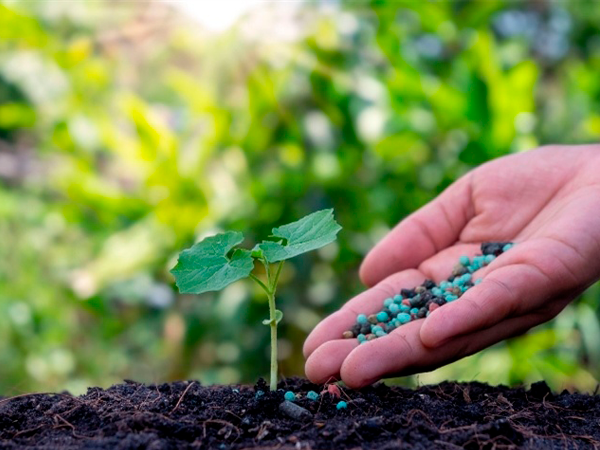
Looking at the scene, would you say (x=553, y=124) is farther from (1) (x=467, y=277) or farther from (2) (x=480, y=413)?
(2) (x=480, y=413)

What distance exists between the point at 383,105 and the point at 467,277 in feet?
5.09

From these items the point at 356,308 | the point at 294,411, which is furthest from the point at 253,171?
the point at 294,411

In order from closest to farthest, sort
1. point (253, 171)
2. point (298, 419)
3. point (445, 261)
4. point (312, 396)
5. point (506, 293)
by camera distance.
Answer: point (298, 419) < point (312, 396) < point (506, 293) < point (445, 261) < point (253, 171)

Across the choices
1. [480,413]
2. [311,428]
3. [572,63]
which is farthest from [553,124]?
[311,428]

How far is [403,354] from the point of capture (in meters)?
1.13

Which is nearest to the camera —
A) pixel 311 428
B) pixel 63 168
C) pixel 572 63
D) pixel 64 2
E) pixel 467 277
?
pixel 311 428

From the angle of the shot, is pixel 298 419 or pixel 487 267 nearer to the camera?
pixel 298 419

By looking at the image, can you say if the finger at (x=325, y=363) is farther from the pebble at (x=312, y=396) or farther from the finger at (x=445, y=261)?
the finger at (x=445, y=261)

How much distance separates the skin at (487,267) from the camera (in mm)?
1140

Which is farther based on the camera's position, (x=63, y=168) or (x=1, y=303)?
(x=63, y=168)

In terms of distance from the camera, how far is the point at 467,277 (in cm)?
134

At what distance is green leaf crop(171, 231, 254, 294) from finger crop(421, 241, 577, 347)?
343 mm

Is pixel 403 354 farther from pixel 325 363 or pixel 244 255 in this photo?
pixel 244 255

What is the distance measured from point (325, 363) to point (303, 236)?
0.81 ft
